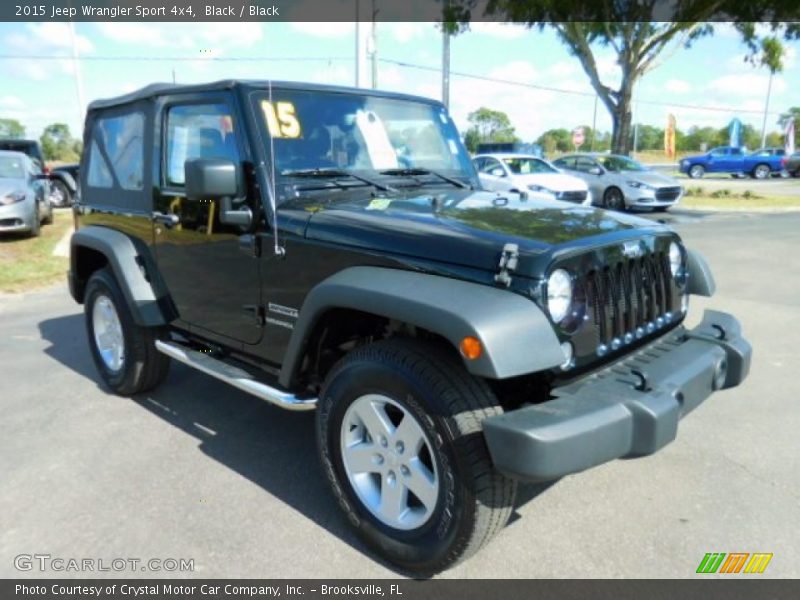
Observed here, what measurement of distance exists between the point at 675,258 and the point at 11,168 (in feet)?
39.2

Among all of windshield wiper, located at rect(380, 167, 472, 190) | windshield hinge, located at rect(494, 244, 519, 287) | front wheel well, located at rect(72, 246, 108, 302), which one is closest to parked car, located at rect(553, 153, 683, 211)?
windshield wiper, located at rect(380, 167, 472, 190)

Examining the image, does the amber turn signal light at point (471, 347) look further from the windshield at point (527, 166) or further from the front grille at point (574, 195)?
the windshield at point (527, 166)

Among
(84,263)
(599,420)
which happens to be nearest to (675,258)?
(599,420)

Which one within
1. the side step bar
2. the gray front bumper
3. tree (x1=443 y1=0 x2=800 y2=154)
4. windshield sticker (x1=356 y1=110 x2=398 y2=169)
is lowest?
the side step bar

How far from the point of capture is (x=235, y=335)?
352 cm

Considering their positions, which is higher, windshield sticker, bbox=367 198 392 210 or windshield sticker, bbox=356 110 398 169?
windshield sticker, bbox=356 110 398 169

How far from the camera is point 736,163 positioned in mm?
34125

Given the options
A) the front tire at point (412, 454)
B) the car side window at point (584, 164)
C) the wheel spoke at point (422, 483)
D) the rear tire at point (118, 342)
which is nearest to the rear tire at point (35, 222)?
the rear tire at point (118, 342)

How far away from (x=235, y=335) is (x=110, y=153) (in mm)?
1920

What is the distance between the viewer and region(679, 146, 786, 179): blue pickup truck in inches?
1312

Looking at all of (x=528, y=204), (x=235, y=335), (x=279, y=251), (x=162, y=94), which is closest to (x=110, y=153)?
(x=162, y=94)

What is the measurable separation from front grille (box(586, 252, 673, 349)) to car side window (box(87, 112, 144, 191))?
9.61 ft

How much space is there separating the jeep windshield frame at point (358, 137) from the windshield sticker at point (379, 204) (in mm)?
315

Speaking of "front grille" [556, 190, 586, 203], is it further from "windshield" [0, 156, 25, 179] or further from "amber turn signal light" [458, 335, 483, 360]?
"amber turn signal light" [458, 335, 483, 360]
